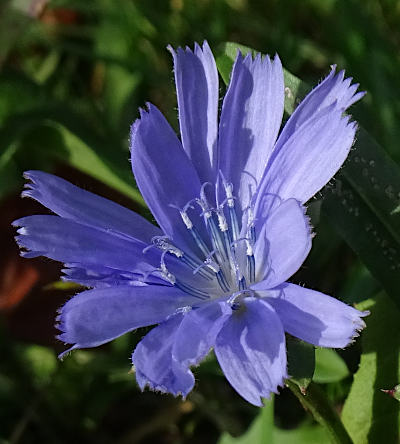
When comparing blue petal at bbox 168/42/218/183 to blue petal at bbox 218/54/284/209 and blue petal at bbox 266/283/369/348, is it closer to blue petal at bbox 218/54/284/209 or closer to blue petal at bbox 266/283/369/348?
blue petal at bbox 218/54/284/209

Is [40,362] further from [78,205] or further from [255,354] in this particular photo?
[255,354]

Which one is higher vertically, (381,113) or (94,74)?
(381,113)

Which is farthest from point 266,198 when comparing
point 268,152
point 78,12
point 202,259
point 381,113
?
point 78,12

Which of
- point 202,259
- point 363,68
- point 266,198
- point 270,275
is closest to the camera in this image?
point 270,275

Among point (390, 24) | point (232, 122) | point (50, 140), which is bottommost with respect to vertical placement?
point (50, 140)

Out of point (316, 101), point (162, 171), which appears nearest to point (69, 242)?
point (162, 171)

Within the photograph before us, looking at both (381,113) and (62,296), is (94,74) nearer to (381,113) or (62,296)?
(62,296)

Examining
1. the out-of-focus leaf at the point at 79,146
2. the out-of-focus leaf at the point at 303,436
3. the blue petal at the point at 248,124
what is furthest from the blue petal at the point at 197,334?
the out-of-focus leaf at the point at 79,146
